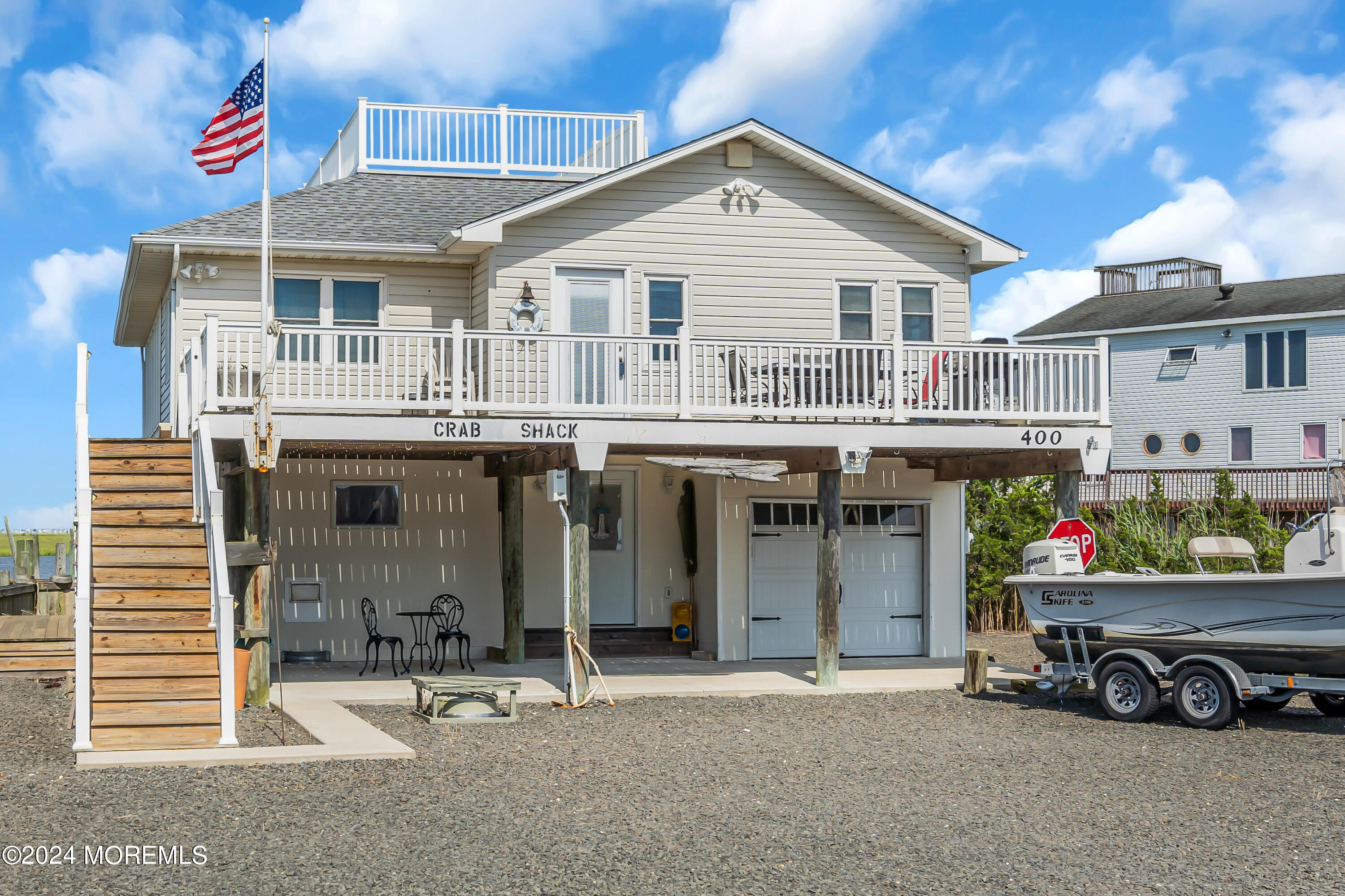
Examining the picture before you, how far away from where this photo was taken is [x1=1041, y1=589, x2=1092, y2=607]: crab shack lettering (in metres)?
13.4

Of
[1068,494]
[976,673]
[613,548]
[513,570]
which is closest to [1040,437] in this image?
[1068,494]

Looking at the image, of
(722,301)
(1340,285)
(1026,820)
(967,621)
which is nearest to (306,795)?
(1026,820)

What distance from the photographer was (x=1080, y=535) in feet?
46.0

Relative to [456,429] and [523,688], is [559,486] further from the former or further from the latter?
[523,688]

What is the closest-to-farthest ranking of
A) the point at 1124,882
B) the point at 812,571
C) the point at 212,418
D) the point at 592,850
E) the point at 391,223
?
the point at 1124,882
the point at 592,850
the point at 212,418
the point at 391,223
the point at 812,571

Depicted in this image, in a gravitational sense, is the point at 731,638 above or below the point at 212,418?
below

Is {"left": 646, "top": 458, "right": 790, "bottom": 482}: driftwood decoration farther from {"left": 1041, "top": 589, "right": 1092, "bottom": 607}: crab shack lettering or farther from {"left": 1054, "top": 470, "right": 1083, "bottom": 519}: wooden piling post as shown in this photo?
{"left": 1041, "top": 589, "right": 1092, "bottom": 607}: crab shack lettering

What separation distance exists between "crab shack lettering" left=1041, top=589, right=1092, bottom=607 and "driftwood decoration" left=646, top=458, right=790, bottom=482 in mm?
3776

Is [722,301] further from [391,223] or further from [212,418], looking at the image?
[212,418]

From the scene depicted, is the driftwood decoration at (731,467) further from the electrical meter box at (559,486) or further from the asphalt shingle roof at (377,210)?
the asphalt shingle roof at (377,210)

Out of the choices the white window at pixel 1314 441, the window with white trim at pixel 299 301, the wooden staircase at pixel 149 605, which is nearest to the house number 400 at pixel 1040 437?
the window with white trim at pixel 299 301

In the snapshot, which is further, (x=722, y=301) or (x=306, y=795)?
(x=722, y=301)

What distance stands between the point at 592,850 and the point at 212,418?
7135 millimetres

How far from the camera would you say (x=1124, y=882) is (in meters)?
6.89
